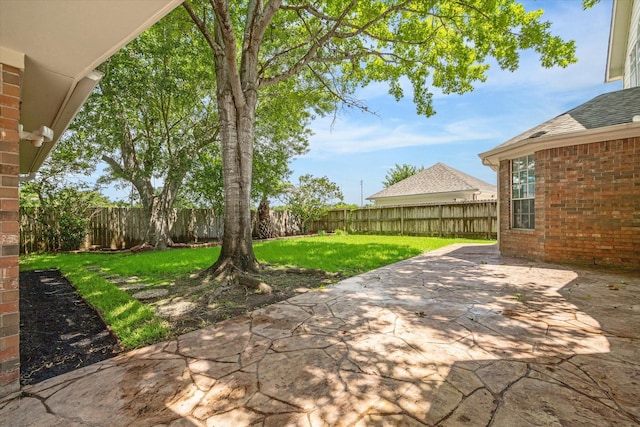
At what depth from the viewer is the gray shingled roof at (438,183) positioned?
1991cm

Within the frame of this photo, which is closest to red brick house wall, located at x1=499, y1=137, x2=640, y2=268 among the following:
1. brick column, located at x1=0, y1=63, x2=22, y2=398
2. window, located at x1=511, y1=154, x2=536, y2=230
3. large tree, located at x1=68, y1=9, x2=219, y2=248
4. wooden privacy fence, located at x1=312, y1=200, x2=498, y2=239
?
window, located at x1=511, y1=154, x2=536, y2=230

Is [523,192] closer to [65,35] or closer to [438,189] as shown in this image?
[65,35]

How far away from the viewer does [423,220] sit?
1507 cm

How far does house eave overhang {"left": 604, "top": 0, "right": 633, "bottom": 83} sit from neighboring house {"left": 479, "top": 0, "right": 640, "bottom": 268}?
16.2 feet

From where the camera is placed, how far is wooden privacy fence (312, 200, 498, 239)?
1313 cm

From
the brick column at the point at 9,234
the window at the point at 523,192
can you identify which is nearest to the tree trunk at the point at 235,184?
the brick column at the point at 9,234

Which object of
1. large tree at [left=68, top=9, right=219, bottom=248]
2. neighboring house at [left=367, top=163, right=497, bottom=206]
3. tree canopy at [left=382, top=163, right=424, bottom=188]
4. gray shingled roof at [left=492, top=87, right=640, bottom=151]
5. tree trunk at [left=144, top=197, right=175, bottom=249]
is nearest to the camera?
gray shingled roof at [left=492, top=87, right=640, bottom=151]

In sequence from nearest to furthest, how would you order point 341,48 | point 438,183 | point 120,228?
1. point 341,48
2. point 120,228
3. point 438,183

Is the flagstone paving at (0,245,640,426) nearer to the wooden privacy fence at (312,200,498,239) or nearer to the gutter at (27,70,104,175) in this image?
the gutter at (27,70,104,175)

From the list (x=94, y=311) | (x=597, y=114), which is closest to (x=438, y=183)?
(x=597, y=114)

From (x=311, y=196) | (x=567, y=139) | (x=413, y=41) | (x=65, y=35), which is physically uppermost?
(x=413, y=41)

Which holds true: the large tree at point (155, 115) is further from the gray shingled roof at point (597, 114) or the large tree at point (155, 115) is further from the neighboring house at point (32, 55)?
the gray shingled roof at point (597, 114)

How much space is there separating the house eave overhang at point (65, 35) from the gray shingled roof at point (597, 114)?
26.2 ft

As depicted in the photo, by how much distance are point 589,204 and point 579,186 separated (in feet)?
1.43
